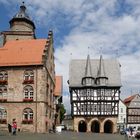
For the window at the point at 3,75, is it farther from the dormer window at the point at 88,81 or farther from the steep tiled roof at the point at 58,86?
the dormer window at the point at 88,81

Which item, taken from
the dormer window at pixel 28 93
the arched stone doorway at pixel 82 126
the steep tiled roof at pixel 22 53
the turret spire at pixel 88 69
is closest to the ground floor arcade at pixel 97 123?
the arched stone doorway at pixel 82 126

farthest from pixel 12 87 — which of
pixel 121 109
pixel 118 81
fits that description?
pixel 121 109

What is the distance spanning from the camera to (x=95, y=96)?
82.3 meters

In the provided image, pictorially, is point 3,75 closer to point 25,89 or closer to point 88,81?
point 25,89

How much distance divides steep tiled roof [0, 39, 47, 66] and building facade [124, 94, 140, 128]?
56.9 metres

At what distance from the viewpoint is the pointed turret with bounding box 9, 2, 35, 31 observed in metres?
71.2

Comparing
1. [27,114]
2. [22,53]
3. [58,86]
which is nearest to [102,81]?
[58,86]

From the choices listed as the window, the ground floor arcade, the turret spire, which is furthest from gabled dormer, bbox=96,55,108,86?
the window

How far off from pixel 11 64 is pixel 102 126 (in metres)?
34.1

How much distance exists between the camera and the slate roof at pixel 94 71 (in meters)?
85.4

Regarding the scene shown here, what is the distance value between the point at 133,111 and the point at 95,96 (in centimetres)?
3099

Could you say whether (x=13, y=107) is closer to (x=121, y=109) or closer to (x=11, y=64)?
(x=11, y=64)

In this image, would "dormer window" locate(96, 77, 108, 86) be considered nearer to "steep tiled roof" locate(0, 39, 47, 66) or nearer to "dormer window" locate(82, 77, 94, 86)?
"dormer window" locate(82, 77, 94, 86)

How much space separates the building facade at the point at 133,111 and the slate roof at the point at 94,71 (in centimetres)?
2512
